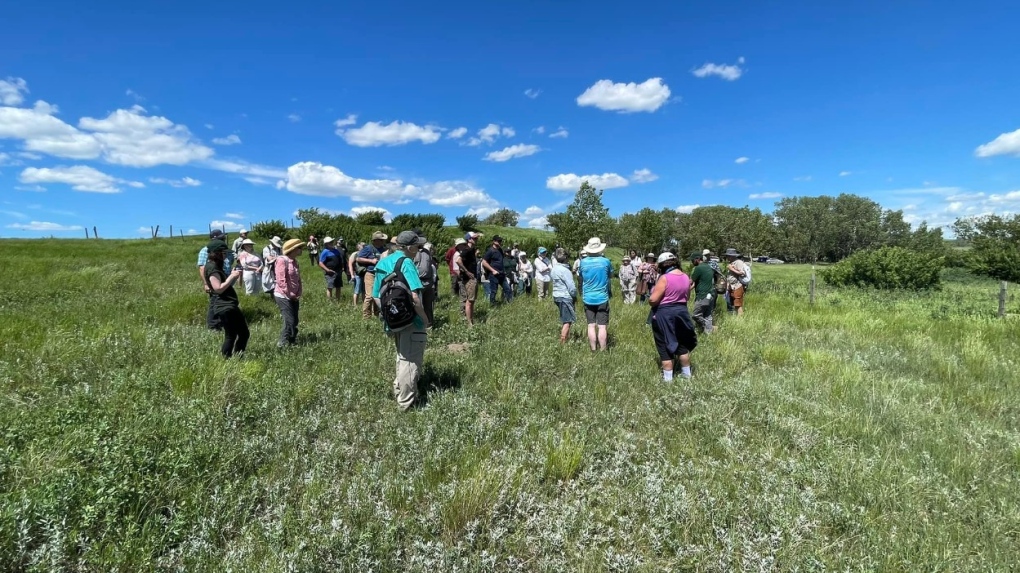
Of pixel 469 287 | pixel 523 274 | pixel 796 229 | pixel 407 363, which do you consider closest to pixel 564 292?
pixel 469 287

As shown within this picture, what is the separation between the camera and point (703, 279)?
26.8ft

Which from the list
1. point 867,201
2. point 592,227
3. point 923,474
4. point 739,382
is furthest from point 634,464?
point 867,201

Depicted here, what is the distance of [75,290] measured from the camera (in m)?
11.3

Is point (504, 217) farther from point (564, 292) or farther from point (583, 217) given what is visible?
point (564, 292)

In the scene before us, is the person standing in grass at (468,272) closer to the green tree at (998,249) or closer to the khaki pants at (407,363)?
the khaki pants at (407,363)

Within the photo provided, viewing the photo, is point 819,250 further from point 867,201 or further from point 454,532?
point 454,532

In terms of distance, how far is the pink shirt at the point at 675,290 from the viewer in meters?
5.62

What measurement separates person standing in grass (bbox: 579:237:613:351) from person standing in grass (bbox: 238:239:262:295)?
5.79 metres

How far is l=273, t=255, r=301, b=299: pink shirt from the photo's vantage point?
21.1 feet

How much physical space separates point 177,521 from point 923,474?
5.10 m

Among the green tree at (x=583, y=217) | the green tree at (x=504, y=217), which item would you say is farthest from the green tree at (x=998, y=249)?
the green tree at (x=504, y=217)

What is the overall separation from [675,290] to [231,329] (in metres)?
5.74

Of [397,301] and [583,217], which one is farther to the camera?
[583,217]

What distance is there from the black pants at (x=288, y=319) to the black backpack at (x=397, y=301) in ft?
9.63
